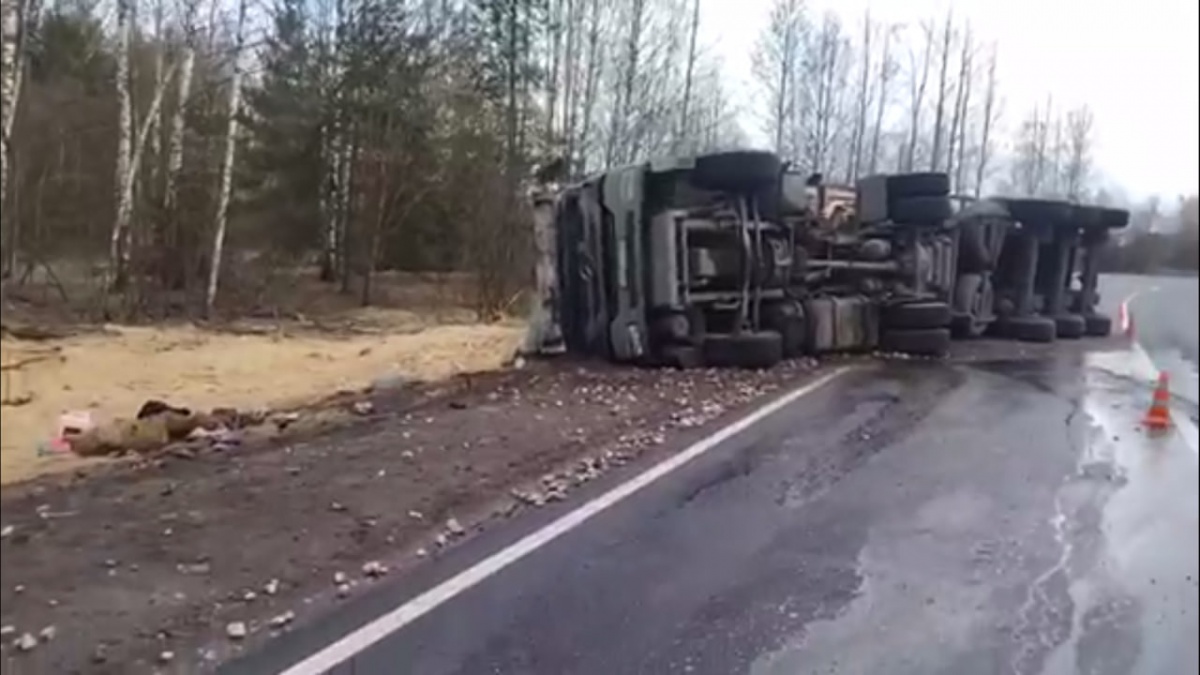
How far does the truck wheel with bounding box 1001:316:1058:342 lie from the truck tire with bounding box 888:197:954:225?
1.65 metres

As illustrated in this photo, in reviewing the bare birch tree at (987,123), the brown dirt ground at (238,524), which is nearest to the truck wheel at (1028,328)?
the brown dirt ground at (238,524)

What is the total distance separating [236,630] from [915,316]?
619 centimetres

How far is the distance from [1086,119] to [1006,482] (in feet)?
9.01

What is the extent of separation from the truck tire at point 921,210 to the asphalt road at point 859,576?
84 cm

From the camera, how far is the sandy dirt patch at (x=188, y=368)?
1.69 meters

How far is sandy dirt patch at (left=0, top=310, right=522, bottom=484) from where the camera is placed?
5.55 feet

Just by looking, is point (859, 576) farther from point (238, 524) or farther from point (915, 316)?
point (915, 316)

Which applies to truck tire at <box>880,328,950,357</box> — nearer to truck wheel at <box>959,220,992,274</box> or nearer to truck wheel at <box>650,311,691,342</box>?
truck wheel at <box>650,311,691,342</box>

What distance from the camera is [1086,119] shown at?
2.46 meters

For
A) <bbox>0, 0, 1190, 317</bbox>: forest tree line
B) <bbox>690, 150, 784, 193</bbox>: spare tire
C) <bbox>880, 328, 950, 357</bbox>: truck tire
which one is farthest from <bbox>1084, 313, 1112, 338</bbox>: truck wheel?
<bbox>880, 328, 950, 357</bbox>: truck tire

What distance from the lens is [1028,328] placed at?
205 inches

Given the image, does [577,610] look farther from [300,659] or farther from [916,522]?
[916,522]

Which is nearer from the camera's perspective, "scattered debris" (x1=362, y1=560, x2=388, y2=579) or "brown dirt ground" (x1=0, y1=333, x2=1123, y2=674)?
"brown dirt ground" (x1=0, y1=333, x2=1123, y2=674)

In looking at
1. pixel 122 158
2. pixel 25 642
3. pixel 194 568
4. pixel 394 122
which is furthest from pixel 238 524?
pixel 122 158
